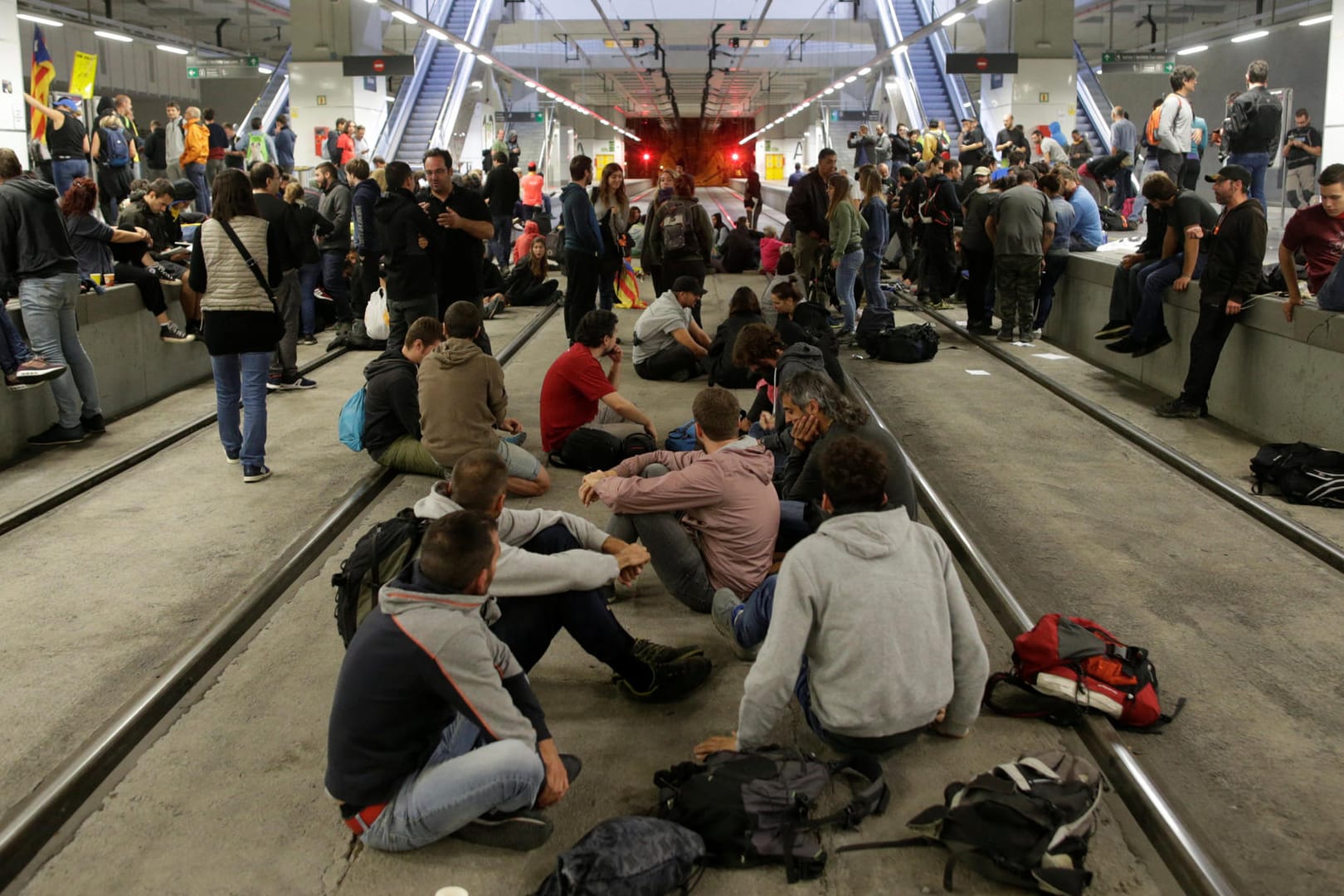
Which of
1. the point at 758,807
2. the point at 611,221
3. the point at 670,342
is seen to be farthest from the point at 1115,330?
the point at 758,807

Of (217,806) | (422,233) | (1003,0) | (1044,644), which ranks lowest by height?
(217,806)

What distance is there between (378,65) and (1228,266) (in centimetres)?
2189

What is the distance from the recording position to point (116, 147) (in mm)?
16828

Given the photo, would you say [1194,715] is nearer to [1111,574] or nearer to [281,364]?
[1111,574]

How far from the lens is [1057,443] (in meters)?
9.20

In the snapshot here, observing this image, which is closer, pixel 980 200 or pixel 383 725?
pixel 383 725

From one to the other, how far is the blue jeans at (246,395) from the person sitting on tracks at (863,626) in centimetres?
498

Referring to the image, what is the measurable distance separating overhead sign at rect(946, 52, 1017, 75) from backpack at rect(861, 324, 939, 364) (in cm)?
1451

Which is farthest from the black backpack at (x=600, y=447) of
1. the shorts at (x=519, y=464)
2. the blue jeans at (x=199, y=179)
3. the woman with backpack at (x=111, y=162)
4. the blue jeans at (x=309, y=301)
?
the blue jeans at (x=199, y=179)

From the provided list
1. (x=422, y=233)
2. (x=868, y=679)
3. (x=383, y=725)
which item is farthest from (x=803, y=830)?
(x=422, y=233)

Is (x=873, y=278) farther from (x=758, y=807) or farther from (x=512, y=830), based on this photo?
(x=512, y=830)

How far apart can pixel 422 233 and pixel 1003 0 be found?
22233 mm

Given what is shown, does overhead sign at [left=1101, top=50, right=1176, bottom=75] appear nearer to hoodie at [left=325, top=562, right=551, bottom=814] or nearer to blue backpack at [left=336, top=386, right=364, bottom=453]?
blue backpack at [left=336, top=386, right=364, bottom=453]

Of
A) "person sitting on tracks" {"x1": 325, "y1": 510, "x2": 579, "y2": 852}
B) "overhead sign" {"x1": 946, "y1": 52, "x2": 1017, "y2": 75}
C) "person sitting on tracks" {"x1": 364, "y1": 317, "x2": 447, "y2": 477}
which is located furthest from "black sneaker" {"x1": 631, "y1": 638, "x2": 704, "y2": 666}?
"overhead sign" {"x1": 946, "y1": 52, "x2": 1017, "y2": 75}
